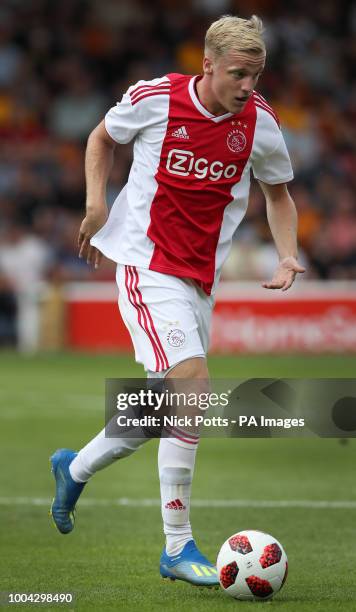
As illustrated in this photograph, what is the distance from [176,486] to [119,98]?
16454 millimetres

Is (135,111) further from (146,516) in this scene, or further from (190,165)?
(146,516)

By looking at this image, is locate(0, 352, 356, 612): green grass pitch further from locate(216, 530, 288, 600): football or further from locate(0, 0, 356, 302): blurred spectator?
locate(0, 0, 356, 302): blurred spectator

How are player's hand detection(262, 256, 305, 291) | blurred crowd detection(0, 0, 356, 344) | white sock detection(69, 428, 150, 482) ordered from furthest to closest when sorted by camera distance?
blurred crowd detection(0, 0, 356, 344) < white sock detection(69, 428, 150, 482) < player's hand detection(262, 256, 305, 291)

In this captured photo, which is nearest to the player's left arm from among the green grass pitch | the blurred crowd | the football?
the football

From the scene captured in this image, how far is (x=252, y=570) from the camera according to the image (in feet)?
18.2

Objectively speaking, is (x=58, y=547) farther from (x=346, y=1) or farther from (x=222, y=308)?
(x=346, y=1)

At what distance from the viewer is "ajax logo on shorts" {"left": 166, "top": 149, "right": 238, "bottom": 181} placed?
604cm

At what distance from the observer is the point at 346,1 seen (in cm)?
2450

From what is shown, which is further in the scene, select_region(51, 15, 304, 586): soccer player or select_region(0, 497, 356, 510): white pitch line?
select_region(0, 497, 356, 510): white pitch line

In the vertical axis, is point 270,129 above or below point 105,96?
above

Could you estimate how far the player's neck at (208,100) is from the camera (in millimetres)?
6004

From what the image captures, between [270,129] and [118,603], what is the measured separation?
7.39 feet

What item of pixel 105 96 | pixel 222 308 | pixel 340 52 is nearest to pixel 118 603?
pixel 222 308

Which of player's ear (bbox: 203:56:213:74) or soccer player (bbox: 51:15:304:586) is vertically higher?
player's ear (bbox: 203:56:213:74)
